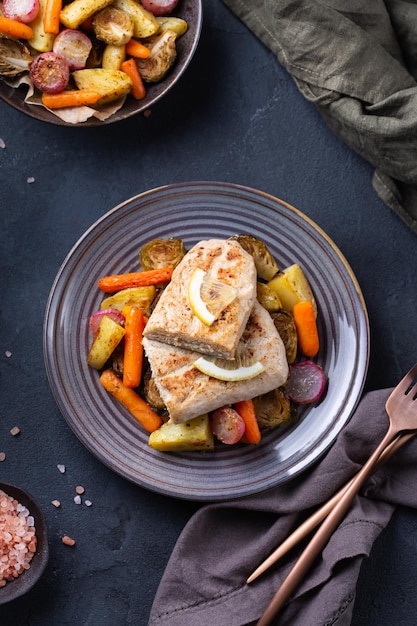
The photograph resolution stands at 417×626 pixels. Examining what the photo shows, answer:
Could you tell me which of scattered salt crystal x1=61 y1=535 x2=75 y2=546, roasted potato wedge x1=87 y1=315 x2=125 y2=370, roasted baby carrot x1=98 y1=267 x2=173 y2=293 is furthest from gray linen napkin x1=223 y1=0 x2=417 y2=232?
scattered salt crystal x1=61 y1=535 x2=75 y2=546

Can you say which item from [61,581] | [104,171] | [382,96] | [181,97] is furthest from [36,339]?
[382,96]

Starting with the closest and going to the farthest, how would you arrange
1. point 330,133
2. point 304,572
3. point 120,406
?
point 304,572 → point 120,406 → point 330,133

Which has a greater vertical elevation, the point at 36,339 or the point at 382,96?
the point at 382,96

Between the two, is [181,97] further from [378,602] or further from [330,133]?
[378,602]

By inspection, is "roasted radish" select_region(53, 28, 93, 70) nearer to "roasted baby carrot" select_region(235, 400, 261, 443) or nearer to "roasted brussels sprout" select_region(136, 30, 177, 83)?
"roasted brussels sprout" select_region(136, 30, 177, 83)

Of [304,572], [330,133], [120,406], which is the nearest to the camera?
[304,572]

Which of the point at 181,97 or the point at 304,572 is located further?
the point at 181,97

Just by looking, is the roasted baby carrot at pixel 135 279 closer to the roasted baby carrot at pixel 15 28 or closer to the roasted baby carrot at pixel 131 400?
the roasted baby carrot at pixel 131 400

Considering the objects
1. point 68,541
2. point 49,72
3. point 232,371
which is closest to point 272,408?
point 232,371
